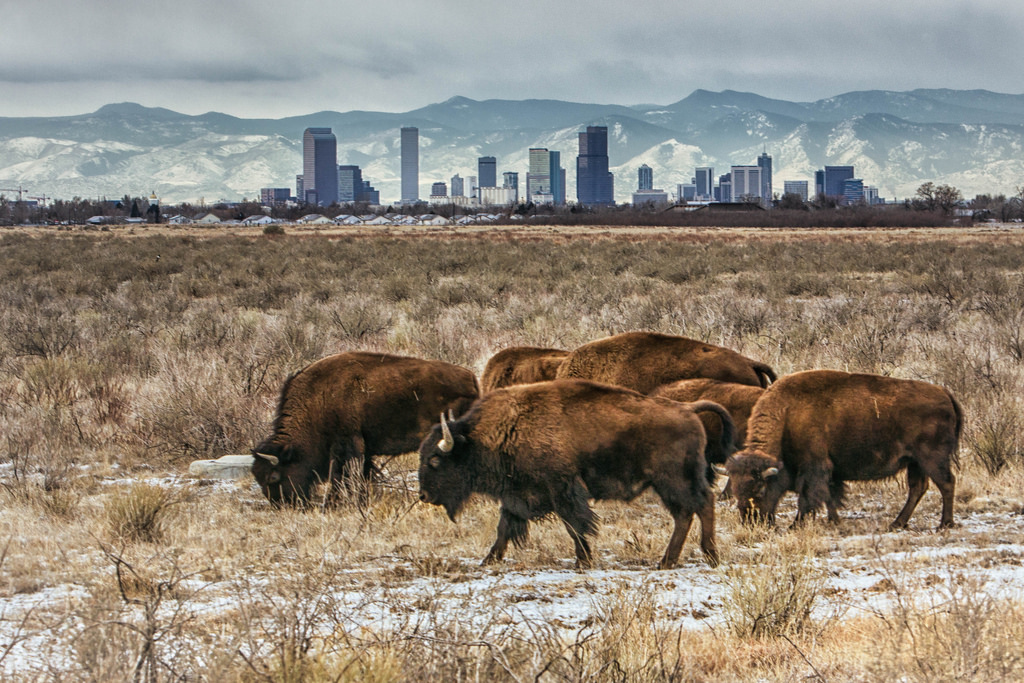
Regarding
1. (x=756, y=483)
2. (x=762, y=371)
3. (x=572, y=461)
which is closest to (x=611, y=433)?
(x=572, y=461)

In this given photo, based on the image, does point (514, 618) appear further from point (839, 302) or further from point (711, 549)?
point (839, 302)

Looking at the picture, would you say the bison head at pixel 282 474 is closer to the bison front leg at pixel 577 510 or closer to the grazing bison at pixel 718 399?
the bison front leg at pixel 577 510

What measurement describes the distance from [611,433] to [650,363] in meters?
2.36

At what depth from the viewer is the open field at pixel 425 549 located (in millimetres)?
3904

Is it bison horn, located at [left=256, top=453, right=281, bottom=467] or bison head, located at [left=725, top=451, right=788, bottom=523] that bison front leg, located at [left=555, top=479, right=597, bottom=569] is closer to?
bison head, located at [left=725, top=451, right=788, bottom=523]

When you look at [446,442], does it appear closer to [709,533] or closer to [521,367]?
[709,533]

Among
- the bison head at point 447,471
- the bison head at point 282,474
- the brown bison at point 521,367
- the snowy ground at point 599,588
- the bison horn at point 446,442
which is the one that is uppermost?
the brown bison at point 521,367

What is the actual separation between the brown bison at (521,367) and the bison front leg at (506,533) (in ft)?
7.86

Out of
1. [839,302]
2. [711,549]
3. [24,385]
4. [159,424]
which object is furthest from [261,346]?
[839,302]

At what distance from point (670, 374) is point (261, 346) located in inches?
311

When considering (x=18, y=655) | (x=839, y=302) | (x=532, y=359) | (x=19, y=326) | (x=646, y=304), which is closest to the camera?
(x=18, y=655)

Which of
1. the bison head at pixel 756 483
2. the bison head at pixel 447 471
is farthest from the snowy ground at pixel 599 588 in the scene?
the bison head at pixel 447 471

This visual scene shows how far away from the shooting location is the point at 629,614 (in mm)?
4391

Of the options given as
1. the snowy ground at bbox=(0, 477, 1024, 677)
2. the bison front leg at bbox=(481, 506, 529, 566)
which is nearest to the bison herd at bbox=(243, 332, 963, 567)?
the bison front leg at bbox=(481, 506, 529, 566)
